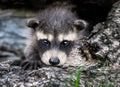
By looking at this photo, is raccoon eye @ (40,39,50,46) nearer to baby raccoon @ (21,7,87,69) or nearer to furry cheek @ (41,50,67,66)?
baby raccoon @ (21,7,87,69)

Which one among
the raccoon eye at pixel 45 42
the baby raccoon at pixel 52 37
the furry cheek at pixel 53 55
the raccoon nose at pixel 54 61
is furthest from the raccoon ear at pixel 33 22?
the raccoon nose at pixel 54 61

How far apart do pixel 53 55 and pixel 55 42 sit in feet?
1.16

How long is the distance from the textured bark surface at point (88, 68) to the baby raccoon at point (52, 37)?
150 millimetres

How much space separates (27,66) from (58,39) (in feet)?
2.35

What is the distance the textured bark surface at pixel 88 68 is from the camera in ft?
15.9

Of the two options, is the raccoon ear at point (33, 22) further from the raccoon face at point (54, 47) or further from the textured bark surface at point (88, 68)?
the textured bark surface at point (88, 68)

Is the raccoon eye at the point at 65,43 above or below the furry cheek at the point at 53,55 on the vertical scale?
above

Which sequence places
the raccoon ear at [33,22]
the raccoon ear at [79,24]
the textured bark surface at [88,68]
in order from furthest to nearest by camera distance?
the raccoon ear at [79,24], the raccoon ear at [33,22], the textured bark surface at [88,68]

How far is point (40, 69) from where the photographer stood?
518 cm

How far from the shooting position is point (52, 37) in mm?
5938

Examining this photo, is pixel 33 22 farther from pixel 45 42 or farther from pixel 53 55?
pixel 53 55

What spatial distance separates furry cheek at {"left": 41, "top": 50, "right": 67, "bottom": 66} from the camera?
557 cm

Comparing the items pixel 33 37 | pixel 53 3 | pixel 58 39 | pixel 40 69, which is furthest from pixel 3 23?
pixel 40 69

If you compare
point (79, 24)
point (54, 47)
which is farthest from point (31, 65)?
point (79, 24)
